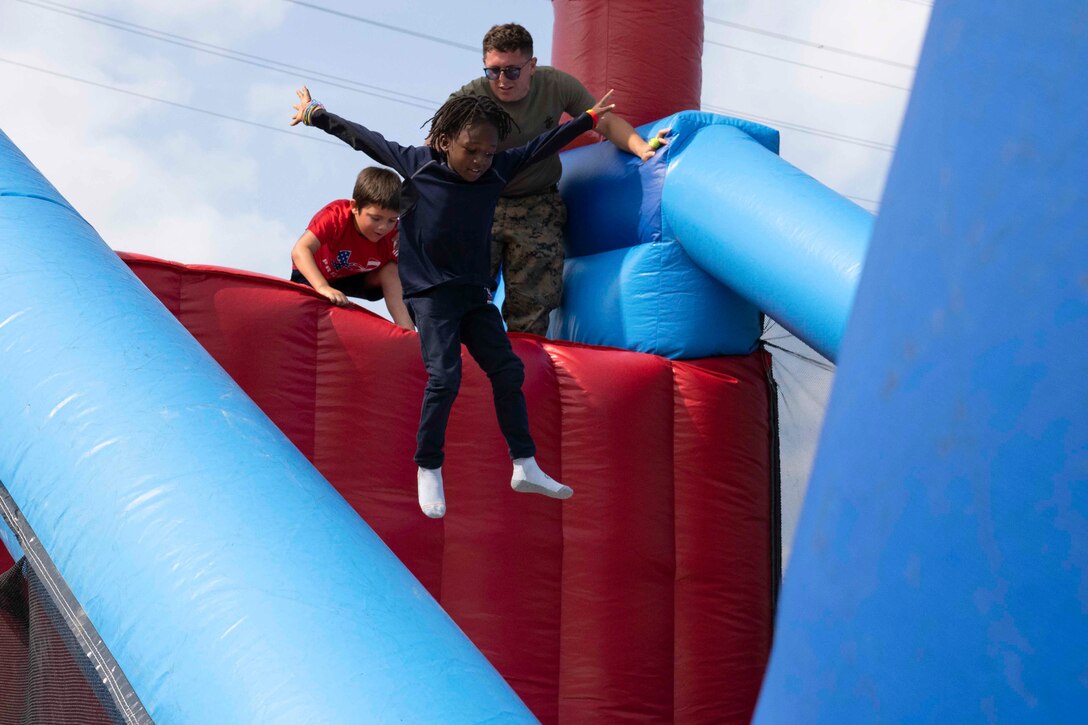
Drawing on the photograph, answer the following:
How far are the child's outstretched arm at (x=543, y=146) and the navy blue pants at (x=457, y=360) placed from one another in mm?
319

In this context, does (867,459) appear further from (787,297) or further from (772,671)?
(787,297)

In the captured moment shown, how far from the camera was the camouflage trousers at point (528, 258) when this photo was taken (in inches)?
130

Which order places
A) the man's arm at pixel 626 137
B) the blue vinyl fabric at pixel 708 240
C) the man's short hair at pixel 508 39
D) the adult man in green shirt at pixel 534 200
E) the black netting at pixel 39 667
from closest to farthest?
1. the black netting at pixel 39 667
2. the blue vinyl fabric at pixel 708 240
3. the man's short hair at pixel 508 39
4. the adult man in green shirt at pixel 534 200
5. the man's arm at pixel 626 137

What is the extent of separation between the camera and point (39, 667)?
5.66 ft

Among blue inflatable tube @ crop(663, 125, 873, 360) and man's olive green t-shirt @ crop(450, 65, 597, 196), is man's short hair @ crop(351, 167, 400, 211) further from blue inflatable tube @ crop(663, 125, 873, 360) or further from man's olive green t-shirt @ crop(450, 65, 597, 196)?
blue inflatable tube @ crop(663, 125, 873, 360)

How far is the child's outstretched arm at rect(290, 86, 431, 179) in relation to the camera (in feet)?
8.81

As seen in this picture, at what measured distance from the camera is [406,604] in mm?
1480

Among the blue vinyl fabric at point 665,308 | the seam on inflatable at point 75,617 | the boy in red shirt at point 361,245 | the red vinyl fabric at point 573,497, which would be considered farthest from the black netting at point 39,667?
the blue vinyl fabric at point 665,308

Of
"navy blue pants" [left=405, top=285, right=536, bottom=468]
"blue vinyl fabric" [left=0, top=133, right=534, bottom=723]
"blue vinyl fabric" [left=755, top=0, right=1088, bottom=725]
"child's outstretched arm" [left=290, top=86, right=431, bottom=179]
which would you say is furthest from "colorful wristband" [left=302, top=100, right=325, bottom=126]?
"blue vinyl fabric" [left=755, top=0, right=1088, bottom=725]

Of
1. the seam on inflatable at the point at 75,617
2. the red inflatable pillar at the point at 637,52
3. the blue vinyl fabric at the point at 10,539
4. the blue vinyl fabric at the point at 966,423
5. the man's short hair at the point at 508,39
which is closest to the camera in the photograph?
the blue vinyl fabric at the point at 966,423

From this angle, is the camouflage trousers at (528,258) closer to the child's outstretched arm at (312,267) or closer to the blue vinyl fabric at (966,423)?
the child's outstretched arm at (312,267)

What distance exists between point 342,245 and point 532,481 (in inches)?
33.3

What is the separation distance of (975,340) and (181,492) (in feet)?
3.80

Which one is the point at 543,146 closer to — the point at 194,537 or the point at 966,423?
the point at 194,537
